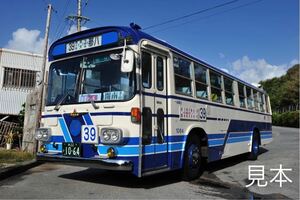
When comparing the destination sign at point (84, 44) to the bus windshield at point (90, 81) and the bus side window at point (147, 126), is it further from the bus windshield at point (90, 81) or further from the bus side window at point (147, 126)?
the bus side window at point (147, 126)

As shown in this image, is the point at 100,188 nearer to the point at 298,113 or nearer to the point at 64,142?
the point at 64,142

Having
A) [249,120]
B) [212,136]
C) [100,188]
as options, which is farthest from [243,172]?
[100,188]

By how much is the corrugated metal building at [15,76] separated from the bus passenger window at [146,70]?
13.9m

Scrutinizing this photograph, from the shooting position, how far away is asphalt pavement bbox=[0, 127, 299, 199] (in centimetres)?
650

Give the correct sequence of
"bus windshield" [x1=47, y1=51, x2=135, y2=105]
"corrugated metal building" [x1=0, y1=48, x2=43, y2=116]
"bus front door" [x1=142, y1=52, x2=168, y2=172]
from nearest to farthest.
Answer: "bus windshield" [x1=47, y1=51, x2=135, y2=105] < "bus front door" [x1=142, y1=52, x2=168, y2=172] < "corrugated metal building" [x1=0, y1=48, x2=43, y2=116]

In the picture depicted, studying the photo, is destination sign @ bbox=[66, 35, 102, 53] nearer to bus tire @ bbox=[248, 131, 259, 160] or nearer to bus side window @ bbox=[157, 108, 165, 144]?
bus side window @ bbox=[157, 108, 165, 144]

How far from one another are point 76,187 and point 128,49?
2.92 meters

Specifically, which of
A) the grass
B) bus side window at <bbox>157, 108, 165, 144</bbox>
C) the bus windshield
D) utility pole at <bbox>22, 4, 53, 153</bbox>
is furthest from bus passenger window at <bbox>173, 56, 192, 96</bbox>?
utility pole at <bbox>22, 4, 53, 153</bbox>

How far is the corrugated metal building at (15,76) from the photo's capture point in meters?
18.8

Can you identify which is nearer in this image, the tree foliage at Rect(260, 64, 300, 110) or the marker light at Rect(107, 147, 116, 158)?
the marker light at Rect(107, 147, 116, 158)

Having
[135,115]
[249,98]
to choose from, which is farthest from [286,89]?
[135,115]

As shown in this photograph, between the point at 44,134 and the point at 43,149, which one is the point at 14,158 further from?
the point at 44,134

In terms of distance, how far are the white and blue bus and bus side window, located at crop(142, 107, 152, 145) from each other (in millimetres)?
18

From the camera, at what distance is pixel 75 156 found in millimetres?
6688
